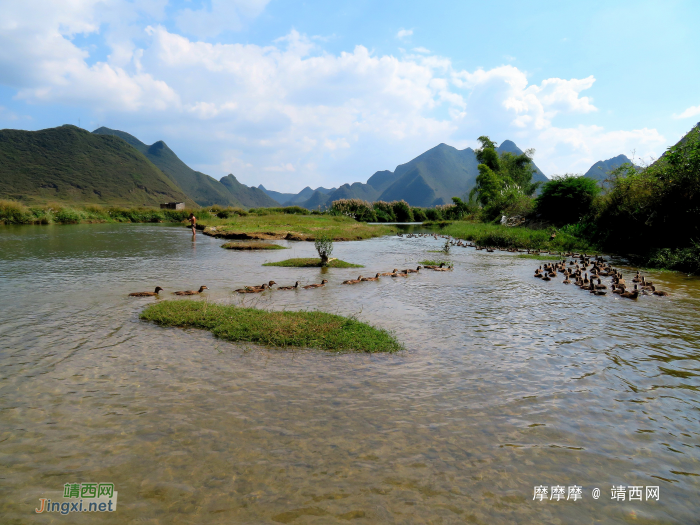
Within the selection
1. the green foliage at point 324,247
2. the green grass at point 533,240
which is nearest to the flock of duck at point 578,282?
the green foliage at point 324,247

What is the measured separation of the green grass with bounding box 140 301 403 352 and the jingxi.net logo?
14.1 ft

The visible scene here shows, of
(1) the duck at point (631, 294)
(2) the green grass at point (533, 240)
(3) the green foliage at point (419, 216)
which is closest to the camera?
(1) the duck at point (631, 294)

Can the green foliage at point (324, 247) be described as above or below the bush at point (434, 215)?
below

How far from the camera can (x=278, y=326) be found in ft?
28.3

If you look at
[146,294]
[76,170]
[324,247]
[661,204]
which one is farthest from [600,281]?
[76,170]

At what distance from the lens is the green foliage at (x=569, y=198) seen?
106 feet

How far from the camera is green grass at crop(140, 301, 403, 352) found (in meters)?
8.00

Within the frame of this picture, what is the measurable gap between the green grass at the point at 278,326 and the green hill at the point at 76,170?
5265 inches

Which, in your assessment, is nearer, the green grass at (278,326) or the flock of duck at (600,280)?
the green grass at (278,326)

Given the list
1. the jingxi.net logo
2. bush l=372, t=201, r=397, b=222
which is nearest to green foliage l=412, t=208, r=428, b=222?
bush l=372, t=201, r=397, b=222

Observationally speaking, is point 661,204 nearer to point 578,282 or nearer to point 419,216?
point 578,282

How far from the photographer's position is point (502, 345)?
8320 mm

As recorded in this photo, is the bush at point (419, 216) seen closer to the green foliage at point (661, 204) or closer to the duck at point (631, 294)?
A: the green foliage at point (661, 204)

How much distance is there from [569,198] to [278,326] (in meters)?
33.6
